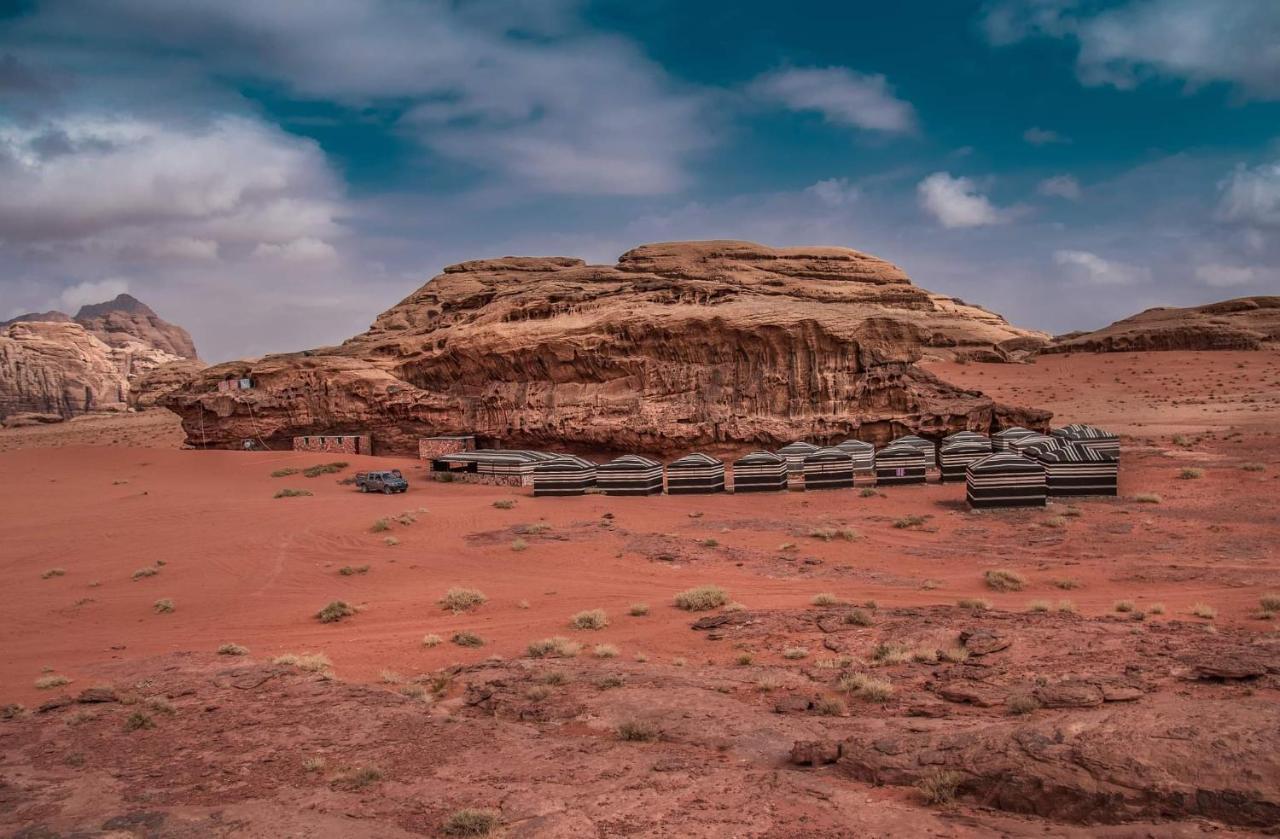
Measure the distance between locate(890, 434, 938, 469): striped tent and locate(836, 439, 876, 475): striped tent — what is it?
0.92m

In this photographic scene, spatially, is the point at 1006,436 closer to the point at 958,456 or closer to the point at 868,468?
the point at 958,456

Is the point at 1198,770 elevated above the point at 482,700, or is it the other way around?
the point at 1198,770

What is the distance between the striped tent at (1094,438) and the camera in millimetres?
25016

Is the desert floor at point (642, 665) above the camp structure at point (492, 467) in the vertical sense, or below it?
below

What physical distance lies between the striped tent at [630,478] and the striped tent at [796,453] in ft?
16.6

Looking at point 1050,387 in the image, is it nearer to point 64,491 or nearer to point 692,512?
point 692,512

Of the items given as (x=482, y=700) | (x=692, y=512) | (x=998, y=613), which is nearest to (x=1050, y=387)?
(x=692, y=512)

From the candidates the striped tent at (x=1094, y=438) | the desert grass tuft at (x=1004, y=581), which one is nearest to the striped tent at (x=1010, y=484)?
the striped tent at (x=1094, y=438)

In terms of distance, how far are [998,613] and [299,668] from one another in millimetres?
9744

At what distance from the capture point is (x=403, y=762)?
6.77 meters

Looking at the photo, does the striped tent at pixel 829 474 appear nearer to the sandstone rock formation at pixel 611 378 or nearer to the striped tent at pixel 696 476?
the striped tent at pixel 696 476

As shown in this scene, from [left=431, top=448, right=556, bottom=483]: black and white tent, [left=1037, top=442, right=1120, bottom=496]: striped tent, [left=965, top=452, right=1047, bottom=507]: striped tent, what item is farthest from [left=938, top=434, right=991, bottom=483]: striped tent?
[left=431, top=448, right=556, bottom=483]: black and white tent

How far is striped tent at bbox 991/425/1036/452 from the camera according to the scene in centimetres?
2671

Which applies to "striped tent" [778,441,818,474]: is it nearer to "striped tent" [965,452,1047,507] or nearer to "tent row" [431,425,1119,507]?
"tent row" [431,425,1119,507]
